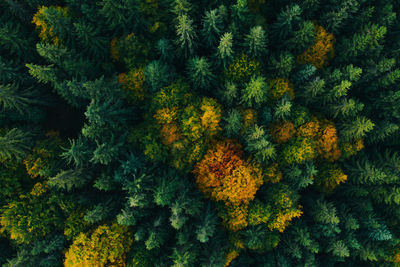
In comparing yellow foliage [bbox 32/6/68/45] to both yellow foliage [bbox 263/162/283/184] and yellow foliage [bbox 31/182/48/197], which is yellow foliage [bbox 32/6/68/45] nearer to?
yellow foliage [bbox 31/182/48/197]

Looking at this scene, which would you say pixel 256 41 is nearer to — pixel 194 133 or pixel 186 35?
pixel 186 35

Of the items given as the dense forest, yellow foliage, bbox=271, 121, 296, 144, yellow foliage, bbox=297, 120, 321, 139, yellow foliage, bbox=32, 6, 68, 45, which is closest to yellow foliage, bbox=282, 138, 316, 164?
the dense forest

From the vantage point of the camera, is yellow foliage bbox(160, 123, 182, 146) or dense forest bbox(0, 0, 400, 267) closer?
dense forest bbox(0, 0, 400, 267)

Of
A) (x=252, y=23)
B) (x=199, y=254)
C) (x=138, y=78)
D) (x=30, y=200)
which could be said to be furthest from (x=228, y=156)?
(x=30, y=200)

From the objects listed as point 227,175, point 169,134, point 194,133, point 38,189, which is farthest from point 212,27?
point 38,189

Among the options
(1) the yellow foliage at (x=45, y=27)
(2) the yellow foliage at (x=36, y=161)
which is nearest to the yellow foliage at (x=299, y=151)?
(2) the yellow foliage at (x=36, y=161)

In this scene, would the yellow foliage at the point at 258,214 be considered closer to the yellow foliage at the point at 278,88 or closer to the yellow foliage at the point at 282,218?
the yellow foliage at the point at 282,218

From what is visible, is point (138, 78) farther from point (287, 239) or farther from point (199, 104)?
point (287, 239)
